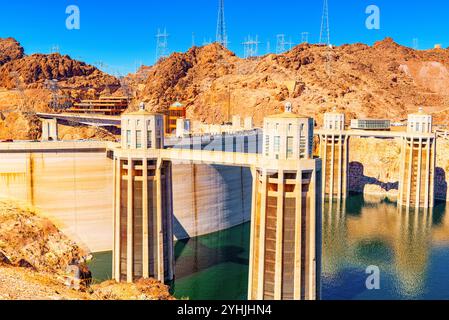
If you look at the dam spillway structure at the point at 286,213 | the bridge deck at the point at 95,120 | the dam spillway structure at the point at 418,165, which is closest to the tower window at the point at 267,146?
the dam spillway structure at the point at 286,213

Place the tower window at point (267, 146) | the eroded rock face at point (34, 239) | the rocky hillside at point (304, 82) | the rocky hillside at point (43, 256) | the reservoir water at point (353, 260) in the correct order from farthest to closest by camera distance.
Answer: the rocky hillside at point (304, 82) < the eroded rock face at point (34, 239) < the reservoir water at point (353, 260) < the tower window at point (267, 146) < the rocky hillside at point (43, 256)

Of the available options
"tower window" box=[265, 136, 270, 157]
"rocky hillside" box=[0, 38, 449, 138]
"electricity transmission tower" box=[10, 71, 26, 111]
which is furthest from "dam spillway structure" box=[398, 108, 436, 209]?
"electricity transmission tower" box=[10, 71, 26, 111]

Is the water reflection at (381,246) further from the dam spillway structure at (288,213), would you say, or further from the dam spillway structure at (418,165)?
the dam spillway structure at (288,213)

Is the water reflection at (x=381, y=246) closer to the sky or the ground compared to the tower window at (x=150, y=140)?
closer to the ground

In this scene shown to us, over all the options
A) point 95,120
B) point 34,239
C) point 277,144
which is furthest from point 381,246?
point 95,120

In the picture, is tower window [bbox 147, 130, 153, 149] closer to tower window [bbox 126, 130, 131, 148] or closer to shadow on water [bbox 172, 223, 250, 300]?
tower window [bbox 126, 130, 131, 148]

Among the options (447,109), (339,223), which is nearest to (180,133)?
(339,223)
